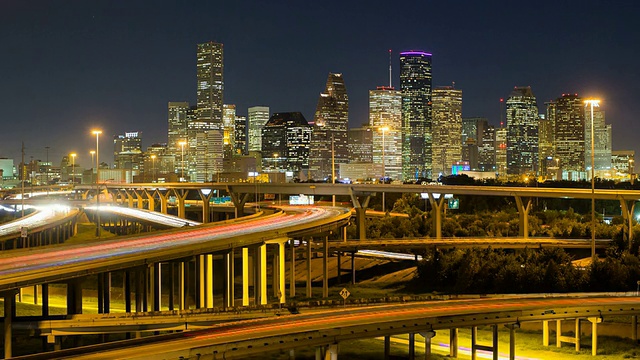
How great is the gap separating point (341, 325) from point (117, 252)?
2007 cm

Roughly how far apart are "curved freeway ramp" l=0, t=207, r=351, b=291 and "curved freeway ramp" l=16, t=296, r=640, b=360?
936 cm

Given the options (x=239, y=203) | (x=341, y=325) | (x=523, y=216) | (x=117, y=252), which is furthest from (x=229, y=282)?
(x=239, y=203)

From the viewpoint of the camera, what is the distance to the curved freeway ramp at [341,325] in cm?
2659

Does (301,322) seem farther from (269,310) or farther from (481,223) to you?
(481,223)

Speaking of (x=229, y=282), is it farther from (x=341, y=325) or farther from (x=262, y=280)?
(x=341, y=325)

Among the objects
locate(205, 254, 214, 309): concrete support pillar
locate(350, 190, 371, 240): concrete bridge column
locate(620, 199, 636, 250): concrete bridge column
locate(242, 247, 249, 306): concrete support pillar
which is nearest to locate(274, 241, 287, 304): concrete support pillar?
locate(242, 247, 249, 306): concrete support pillar

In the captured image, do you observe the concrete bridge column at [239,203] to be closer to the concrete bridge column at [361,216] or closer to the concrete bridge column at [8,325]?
the concrete bridge column at [361,216]

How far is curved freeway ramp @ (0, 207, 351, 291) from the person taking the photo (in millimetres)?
36125

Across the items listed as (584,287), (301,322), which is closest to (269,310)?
(301,322)

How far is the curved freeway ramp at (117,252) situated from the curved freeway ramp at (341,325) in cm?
936

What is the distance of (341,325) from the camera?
100 feet

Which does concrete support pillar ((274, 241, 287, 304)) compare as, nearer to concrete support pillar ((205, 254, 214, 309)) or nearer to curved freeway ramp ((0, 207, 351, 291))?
curved freeway ramp ((0, 207, 351, 291))

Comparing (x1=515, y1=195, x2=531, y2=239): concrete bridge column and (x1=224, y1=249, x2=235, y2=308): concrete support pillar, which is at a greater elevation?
(x1=515, y1=195, x2=531, y2=239): concrete bridge column

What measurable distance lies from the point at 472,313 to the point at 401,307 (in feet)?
13.5
